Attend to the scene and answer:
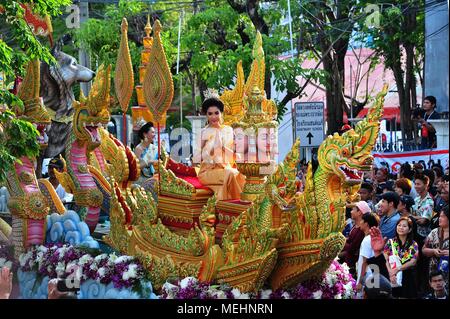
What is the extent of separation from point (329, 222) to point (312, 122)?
19.8 feet

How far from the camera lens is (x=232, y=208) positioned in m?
10.8

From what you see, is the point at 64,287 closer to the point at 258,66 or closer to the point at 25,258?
the point at 25,258

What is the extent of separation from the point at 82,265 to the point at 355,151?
3636 mm

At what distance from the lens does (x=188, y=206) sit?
446 inches

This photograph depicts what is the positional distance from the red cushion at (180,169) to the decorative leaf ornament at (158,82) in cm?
48

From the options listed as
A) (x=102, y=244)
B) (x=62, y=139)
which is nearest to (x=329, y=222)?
(x=102, y=244)

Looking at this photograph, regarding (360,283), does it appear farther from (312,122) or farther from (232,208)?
(312,122)

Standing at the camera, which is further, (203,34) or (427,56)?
(203,34)

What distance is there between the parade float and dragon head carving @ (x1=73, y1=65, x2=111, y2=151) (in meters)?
0.01

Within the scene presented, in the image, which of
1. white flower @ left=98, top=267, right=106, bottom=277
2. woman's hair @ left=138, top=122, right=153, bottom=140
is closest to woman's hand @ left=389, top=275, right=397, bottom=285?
white flower @ left=98, top=267, right=106, bottom=277

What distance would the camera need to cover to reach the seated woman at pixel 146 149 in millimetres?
14680

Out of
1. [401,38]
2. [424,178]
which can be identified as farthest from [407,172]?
[401,38]

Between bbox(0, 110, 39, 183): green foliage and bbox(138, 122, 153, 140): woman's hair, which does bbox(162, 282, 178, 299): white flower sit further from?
bbox(138, 122, 153, 140): woman's hair

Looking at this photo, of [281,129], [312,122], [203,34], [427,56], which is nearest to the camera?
[312,122]
